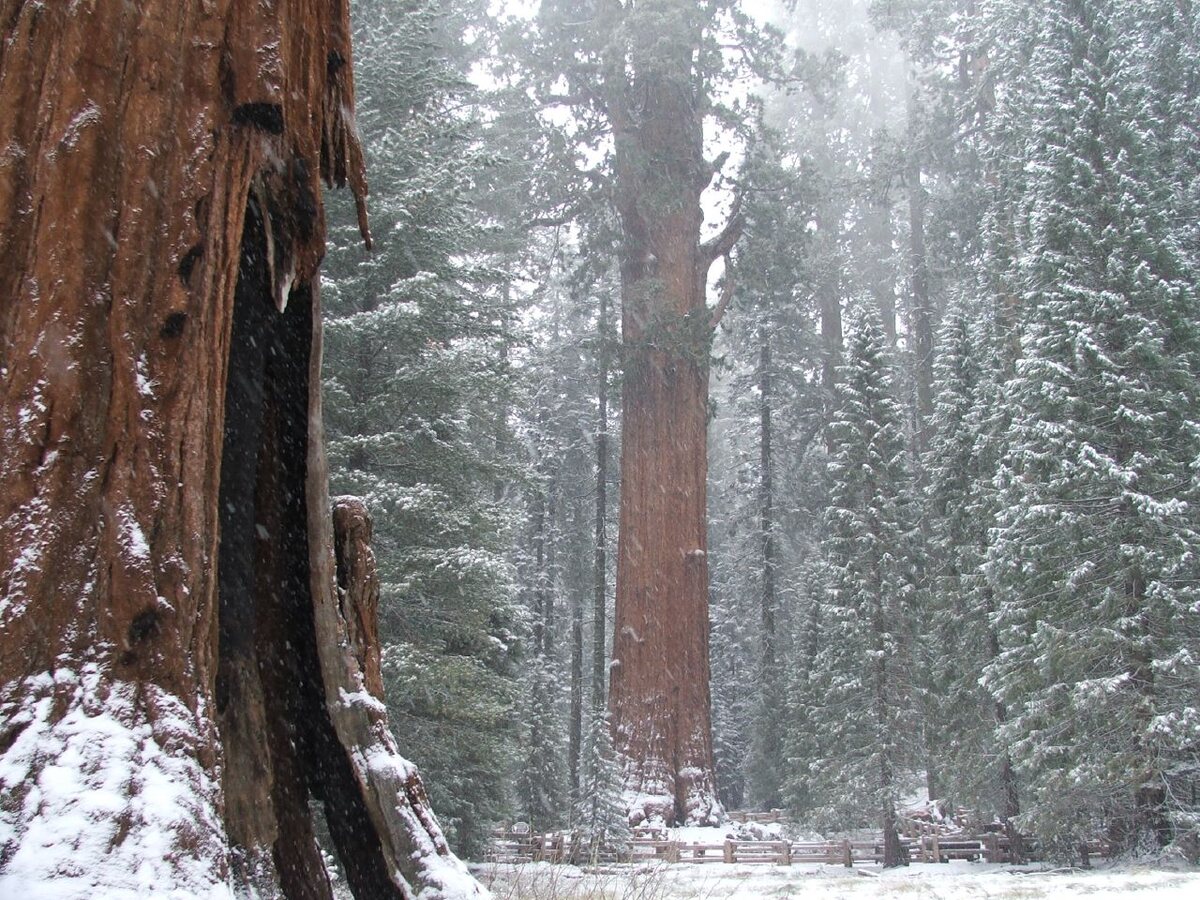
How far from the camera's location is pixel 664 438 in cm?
1827

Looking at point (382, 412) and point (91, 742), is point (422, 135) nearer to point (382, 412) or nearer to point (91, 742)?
point (382, 412)

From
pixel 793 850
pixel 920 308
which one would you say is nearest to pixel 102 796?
pixel 793 850

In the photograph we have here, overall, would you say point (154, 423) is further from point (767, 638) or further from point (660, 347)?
point (767, 638)

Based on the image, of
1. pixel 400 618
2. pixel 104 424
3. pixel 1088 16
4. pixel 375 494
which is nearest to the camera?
pixel 104 424

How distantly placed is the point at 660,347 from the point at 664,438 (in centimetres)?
172

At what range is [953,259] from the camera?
2786 cm

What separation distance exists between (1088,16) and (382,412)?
13.2 meters

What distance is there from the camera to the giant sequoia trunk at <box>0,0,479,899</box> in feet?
6.65

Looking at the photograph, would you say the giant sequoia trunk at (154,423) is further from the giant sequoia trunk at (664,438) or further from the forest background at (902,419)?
the giant sequoia trunk at (664,438)

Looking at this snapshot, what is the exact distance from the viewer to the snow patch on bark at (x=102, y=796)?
183cm

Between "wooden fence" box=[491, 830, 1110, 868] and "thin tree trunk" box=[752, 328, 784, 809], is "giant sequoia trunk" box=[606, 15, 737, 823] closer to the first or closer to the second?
"wooden fence" box=[491, 830, 1110, 868]

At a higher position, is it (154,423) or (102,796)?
(154,423)

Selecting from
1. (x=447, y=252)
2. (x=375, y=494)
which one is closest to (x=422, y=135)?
(x=447, y=252)

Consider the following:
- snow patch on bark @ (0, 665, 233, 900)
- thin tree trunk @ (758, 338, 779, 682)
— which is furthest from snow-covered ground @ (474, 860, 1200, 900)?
thin tree trunk @ (758, 338, 779, 682)
